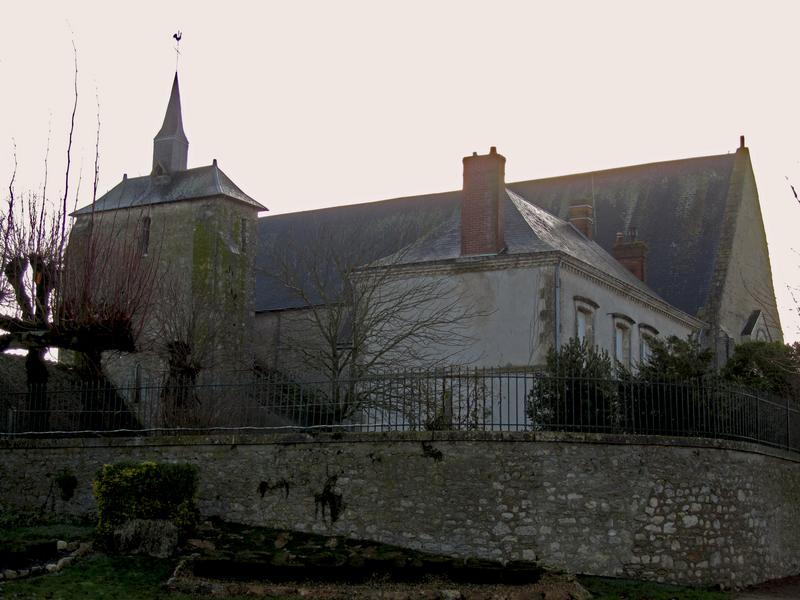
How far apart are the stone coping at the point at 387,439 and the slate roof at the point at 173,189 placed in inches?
630

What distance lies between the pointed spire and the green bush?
69.7 ft

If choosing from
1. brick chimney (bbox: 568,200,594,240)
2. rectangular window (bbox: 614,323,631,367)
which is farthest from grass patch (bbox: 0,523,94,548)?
brick chimney (bbox: 568,200,594,240)

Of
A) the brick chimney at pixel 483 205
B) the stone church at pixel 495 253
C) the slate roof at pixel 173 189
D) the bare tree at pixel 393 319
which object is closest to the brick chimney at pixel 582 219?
the stone church at pixel 495 253

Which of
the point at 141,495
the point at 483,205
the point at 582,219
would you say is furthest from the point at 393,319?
the point at 141,495

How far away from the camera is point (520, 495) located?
558 inches

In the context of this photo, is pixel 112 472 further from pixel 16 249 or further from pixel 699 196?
pixel 699 196

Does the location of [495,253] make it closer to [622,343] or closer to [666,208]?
[622,343]

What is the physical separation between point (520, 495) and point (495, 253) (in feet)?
30.8

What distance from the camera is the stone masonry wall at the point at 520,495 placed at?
14094 mm

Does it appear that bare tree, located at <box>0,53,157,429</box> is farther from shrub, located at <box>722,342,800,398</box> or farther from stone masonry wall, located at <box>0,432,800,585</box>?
shrub, located at <box>722,342,800,398</box>

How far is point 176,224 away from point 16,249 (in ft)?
46.8

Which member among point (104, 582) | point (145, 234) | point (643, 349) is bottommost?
point (104, 582)

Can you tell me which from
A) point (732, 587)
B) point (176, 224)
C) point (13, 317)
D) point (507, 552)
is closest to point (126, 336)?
point (13, 317)

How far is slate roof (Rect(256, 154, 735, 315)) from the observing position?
110 ft
